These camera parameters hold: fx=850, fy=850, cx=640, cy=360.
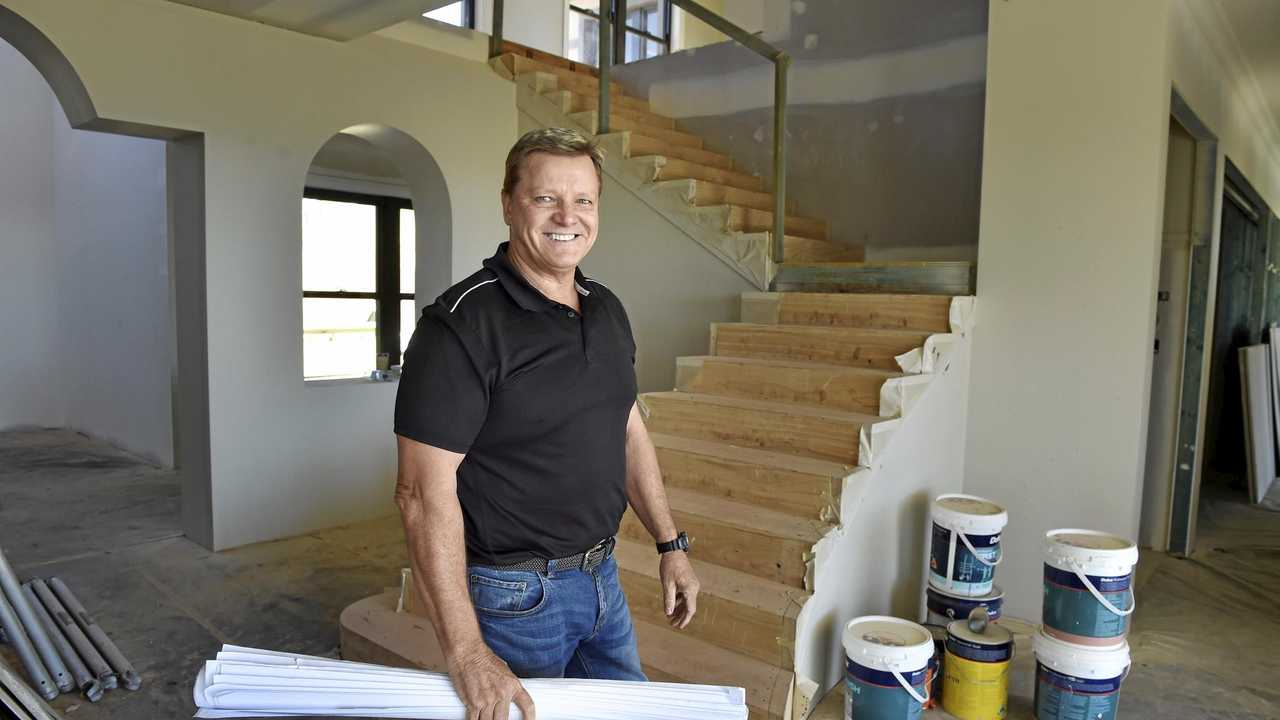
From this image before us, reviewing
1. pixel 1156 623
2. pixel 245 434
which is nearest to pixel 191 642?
pixel 245 434

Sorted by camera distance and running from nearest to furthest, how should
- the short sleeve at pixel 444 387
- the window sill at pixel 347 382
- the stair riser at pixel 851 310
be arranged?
1. the short sleeve at pixel 444 387
2. the stair riser at pixel 851 310
3. the window sill at pixel 347 382

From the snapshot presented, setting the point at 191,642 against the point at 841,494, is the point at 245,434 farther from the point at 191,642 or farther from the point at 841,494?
the point at 841,494

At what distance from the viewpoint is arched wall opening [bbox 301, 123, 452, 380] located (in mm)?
7609

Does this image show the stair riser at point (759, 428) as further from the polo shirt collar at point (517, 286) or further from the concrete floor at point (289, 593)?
the polo shirt collar at point (517, 286)

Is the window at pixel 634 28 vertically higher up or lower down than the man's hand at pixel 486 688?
higher up

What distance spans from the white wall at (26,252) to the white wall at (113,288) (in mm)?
104

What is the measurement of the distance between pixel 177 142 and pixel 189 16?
24.0 inches

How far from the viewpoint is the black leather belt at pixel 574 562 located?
1.46 metres

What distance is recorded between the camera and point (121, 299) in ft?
22.5

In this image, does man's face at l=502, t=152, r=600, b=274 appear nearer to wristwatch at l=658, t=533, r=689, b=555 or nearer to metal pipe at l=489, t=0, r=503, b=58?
wristwatch at l=658, t=533, r=689, b=555

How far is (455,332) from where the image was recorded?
1332 millimetres

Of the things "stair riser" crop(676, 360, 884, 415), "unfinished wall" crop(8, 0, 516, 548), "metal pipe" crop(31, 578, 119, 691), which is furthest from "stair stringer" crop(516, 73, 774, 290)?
"metal pipe" crop(31, 578, 119, 691)

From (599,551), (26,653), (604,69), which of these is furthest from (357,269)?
(599,551)

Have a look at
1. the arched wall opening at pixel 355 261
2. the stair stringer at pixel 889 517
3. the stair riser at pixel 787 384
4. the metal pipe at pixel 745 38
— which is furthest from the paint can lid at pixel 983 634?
the arched wall opening at pixel 355 261
